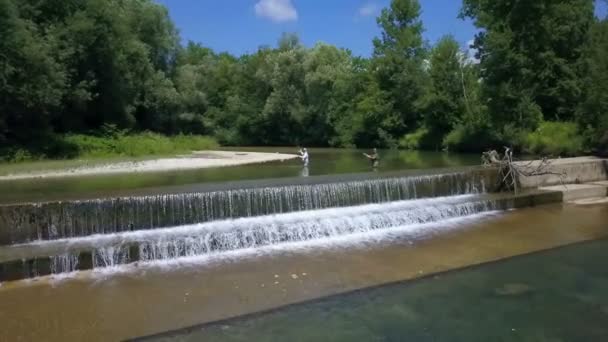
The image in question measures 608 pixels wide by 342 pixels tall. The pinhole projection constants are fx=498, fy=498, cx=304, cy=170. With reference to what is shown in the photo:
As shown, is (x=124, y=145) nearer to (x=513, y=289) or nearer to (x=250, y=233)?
(x=250, y=233)

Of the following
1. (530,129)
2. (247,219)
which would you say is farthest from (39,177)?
(530,129)

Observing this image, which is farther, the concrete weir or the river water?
the concrete weir

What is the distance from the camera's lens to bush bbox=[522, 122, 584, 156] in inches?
965

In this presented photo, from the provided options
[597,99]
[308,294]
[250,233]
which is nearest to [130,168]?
[250,233]

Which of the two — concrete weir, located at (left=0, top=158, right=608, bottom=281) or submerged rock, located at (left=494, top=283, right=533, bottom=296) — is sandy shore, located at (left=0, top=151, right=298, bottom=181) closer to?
concrete weir, located at (left=0, top=158, right=608, bottom=281)

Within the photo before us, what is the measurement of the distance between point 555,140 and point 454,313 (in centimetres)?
2240

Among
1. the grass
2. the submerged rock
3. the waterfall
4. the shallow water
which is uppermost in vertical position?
the grass

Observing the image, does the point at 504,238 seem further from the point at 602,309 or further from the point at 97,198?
the point at 97,198

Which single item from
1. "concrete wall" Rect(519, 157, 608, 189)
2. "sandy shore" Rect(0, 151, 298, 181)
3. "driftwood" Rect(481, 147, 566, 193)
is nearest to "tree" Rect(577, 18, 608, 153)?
"concrete wall" Rect(519, 157, 608, 189)

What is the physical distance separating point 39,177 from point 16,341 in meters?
14.7

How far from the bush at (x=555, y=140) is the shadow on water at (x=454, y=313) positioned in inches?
689

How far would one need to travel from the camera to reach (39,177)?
1941cm

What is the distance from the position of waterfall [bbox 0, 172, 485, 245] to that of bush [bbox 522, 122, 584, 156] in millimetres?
12096

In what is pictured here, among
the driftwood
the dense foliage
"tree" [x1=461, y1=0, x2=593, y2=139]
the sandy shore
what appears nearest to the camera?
the driftwood
